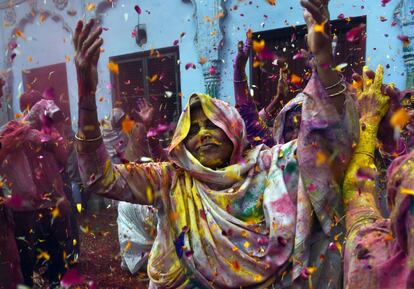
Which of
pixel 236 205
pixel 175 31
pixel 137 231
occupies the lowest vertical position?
pixel 137 231

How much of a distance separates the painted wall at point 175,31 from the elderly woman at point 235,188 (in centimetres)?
411

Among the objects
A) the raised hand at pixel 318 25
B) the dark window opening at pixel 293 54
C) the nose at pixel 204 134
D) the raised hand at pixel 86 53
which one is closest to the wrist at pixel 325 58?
the raised hand at pixel 318 25

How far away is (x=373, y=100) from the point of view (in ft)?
7.93

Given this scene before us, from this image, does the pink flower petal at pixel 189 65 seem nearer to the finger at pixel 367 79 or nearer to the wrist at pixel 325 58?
the finger at pixel 367 79

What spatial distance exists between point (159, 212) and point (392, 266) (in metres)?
1.58

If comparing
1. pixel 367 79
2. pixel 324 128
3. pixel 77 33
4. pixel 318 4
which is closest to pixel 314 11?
pixel 318 4

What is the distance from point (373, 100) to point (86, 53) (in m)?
1.54

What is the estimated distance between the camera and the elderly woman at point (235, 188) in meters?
2.19

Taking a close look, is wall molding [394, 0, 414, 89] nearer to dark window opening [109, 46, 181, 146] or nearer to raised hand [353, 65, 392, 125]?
raised hand [353, 65, 392, 125]

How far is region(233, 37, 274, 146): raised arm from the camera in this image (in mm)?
3965

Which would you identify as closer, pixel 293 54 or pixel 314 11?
A: pixel 314 11

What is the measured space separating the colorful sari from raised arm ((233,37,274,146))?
1.21 m

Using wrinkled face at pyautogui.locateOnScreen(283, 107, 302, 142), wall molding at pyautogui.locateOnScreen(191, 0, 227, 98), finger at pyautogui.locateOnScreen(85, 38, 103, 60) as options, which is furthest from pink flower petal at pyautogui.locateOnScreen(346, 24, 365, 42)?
wall molding at pyautogui.locateOnScreen(191, 0, 227, 98)

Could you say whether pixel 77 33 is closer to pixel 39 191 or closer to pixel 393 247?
pixel 393 247
